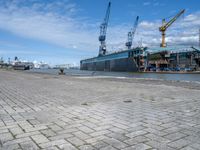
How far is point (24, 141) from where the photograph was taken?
2.76m

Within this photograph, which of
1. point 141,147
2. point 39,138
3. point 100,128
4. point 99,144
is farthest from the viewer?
point 100,128

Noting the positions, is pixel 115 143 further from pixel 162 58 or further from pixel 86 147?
pixel 162 58

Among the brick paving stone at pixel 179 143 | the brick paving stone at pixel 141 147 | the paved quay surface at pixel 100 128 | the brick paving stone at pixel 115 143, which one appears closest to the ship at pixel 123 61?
the paved quay surface at pixel 100 128

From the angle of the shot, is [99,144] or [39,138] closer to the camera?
[99,144]

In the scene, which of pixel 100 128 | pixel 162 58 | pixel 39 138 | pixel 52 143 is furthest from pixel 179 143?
pixel 162 58

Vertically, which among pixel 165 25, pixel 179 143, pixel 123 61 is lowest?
pixel 179 143

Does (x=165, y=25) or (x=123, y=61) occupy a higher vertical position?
(x=165, y=25)

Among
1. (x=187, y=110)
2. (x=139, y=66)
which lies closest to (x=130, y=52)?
(x=139, y=66)

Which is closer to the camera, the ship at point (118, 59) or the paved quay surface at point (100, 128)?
the paved quay surface at point (100, 128)

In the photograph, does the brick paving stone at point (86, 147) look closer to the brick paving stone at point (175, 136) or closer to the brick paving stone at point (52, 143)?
the brick paving stone at point (52, 143)

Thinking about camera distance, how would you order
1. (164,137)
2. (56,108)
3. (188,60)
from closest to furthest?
(164,137)
(56,108)
(188,60)

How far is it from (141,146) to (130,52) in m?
88.7

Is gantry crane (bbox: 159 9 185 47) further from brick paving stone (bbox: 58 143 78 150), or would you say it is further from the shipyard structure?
brick paving stone (bbox: 58 143 78 150)

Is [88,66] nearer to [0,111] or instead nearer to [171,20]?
[171,20]
